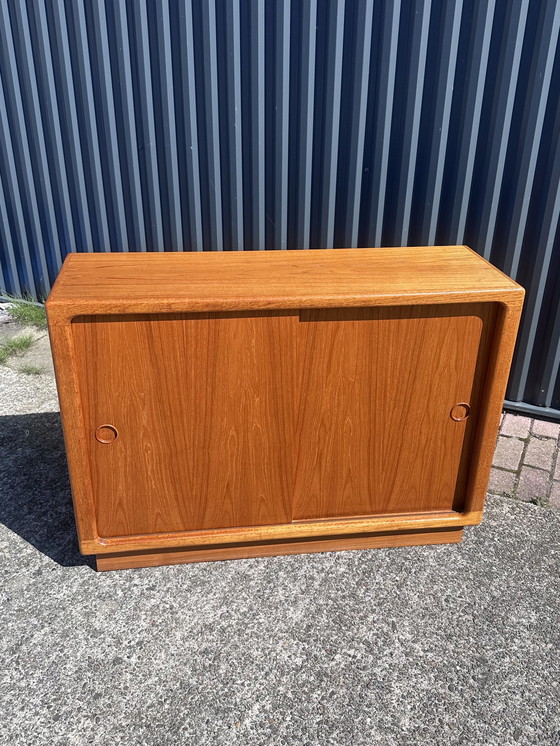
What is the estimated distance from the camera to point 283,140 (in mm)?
3123

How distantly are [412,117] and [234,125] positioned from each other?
0.93 m

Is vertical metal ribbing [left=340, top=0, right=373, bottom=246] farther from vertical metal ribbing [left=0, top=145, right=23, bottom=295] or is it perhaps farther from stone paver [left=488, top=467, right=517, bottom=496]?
vertical metal ribbing [left=0, top=145, right=23, bottom=295]

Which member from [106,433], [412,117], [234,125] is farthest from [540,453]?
[234,125]

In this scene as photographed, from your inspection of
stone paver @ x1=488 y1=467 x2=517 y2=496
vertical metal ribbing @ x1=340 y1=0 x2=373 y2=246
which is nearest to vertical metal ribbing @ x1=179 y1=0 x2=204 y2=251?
vertical metal ribbing @ x1=340 y1=0 x2=373 y2=246

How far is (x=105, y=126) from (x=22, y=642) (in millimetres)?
2825

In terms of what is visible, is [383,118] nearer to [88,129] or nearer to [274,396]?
[274,396]

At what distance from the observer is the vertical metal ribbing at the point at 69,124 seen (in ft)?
11.3

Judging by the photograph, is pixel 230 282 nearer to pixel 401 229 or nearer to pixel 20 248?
pixel 401 229

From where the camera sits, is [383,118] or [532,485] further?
[383,118]

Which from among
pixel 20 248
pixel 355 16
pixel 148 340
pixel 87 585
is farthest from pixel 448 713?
pixel 20 248

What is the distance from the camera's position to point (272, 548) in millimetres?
2348

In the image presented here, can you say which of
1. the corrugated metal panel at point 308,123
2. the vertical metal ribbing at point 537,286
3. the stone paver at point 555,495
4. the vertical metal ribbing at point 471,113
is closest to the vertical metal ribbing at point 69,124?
the corrugated metal panel at point 308,123

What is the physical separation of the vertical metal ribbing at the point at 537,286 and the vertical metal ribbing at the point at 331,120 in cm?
101

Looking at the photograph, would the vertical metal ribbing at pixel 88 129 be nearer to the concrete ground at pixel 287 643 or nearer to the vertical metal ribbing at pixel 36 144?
the vertical metal ribbing at pixel 36 144
